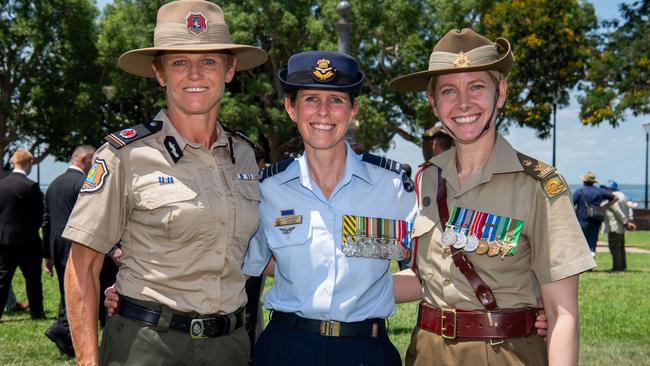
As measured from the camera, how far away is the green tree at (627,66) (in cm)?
1299

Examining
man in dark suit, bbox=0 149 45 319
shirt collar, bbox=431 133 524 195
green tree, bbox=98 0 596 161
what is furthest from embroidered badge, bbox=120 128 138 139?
green tree, bbox=98 0 596 161

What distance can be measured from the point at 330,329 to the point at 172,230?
0.84 m

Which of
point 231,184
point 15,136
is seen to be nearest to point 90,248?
point 231,184

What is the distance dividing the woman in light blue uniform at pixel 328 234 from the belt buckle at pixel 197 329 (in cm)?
36

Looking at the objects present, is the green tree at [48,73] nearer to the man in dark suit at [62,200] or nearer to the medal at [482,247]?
the man in dark suit at [62,200]

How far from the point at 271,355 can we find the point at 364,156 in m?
1.11

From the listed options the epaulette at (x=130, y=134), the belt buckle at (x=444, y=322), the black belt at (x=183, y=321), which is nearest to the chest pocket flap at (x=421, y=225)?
the belt buckle at (x=444, y=322)

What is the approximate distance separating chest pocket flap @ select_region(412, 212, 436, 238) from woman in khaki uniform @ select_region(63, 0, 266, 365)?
0.77 m

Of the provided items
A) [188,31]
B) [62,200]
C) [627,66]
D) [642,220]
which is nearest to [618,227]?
[627,66]

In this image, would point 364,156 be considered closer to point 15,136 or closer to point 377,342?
point 377,342

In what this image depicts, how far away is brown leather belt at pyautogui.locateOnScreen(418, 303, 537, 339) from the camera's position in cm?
311

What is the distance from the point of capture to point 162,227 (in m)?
3.22

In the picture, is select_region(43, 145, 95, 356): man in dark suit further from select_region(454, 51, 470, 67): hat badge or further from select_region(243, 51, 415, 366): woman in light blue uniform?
select_region(454, 51, 470, 67): hat badge

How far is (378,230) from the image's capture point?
347 centimetres
